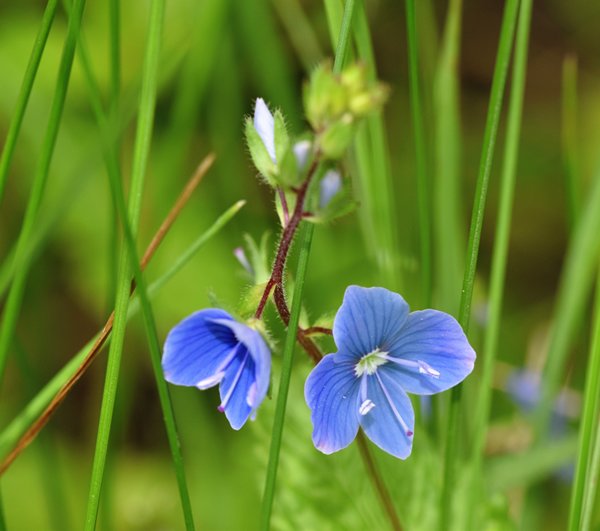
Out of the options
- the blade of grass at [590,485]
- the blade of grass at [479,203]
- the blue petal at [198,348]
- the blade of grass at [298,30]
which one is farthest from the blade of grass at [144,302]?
the blade of grass at [298,30]

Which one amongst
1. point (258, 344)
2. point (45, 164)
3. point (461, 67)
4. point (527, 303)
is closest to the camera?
point (258, 344)

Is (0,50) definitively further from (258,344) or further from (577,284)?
(258,344)

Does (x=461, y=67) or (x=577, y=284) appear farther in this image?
(x=461, y=67)

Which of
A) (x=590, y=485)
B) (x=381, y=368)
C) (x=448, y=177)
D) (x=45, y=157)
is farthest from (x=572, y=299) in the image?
(x=45, y=157)

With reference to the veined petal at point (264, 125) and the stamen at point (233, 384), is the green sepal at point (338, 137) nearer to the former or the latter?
the veined petal at point (264, 125)

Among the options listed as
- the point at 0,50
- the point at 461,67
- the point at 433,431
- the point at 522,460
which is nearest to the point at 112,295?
the point at 433,431

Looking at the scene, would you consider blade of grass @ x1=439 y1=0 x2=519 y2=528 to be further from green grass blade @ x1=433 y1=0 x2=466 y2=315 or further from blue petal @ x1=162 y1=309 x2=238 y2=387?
green grass blade @ x1=433 y1=0 x2=466 y2=315
